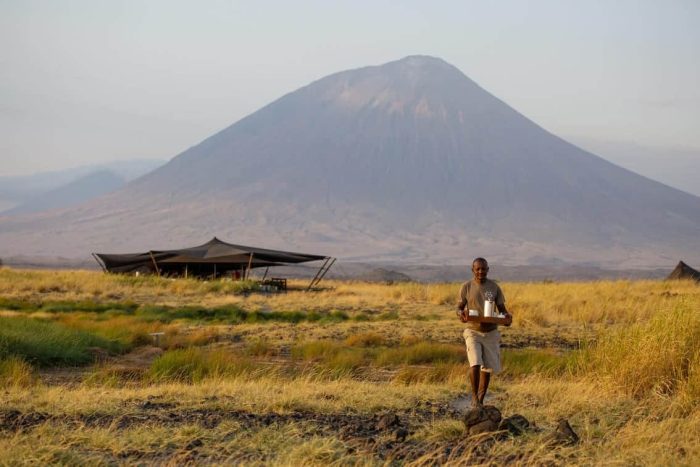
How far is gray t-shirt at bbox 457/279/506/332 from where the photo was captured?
389 inches

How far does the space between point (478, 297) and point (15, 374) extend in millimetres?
5358

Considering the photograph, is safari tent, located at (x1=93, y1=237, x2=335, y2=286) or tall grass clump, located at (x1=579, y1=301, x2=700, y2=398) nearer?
tall grass clump, located at (x1=579, y1=301, x2=700, y2=398)

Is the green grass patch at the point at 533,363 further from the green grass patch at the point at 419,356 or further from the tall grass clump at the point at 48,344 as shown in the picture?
the tall grass clump at the point at 48,344

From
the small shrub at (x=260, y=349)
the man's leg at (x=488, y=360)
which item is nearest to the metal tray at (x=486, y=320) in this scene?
the man's leg at (x=488, y=360)

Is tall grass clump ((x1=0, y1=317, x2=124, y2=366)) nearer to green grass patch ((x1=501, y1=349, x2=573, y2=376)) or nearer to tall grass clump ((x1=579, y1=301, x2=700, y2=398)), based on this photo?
green grass patch ((x1=501, y1=349, x2=573, y2=376))

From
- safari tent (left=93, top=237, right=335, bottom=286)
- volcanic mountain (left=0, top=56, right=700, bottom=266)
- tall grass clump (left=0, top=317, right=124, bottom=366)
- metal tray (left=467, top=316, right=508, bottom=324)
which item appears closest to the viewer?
metal tray (left=467, top=316, right=508, bottom=324)

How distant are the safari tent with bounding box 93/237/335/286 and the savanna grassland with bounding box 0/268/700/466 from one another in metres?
19.2

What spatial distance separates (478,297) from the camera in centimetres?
991

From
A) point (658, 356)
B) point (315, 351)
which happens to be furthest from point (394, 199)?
point (658, 356)

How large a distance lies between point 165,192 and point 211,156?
2106cm

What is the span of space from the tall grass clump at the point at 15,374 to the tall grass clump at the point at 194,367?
147cm

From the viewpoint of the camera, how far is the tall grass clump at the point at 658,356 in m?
10.4

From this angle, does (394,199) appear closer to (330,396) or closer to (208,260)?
(208,260)

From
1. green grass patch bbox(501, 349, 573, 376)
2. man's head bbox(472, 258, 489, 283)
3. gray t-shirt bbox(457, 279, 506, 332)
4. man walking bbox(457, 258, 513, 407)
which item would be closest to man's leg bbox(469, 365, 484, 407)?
man walking bbox(457, 258, 513, 407)
